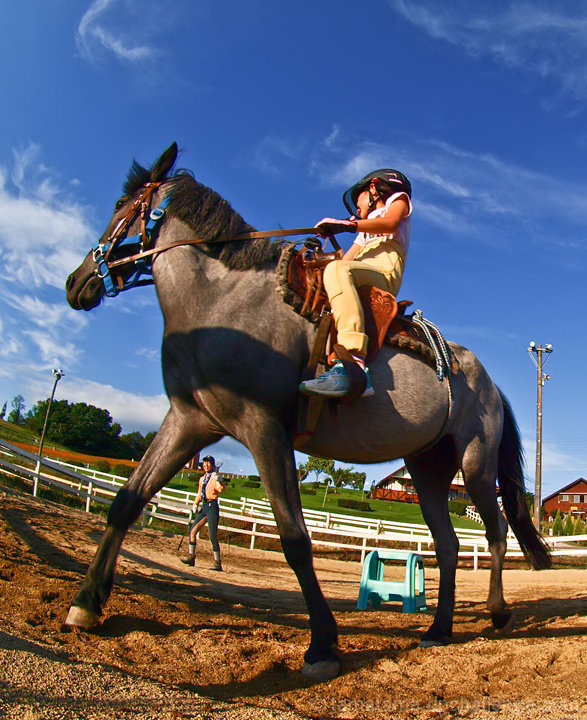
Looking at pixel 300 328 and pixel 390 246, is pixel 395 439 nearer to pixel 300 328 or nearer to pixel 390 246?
pixel 300 328

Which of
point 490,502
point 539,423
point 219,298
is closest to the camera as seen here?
point 219,298

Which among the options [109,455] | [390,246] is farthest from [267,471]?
[109,455]

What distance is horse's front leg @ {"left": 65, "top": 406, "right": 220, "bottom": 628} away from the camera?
12.3 feet

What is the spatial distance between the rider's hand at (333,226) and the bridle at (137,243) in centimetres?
7

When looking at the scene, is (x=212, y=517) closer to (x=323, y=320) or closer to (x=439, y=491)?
A: (x=439, y=491)

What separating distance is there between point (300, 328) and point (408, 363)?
101 cm

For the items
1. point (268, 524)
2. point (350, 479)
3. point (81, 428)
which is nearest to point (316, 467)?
point (350, 479)

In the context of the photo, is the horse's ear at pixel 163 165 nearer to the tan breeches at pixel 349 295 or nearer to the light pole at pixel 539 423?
the tan breeches at pixel 349 295

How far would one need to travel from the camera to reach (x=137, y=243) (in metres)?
4.34

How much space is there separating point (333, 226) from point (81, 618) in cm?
324

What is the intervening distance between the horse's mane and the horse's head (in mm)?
190

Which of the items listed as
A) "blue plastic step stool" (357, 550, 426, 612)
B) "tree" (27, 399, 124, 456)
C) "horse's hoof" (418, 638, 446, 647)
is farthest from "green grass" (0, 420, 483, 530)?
"tree" (27, 399, 124, 456)

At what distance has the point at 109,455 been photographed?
84.5m

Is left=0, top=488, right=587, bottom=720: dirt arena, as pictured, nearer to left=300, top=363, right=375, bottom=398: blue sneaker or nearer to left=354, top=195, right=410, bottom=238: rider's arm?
left=300, top=363, right=375, bottom=398: blue sneaker
